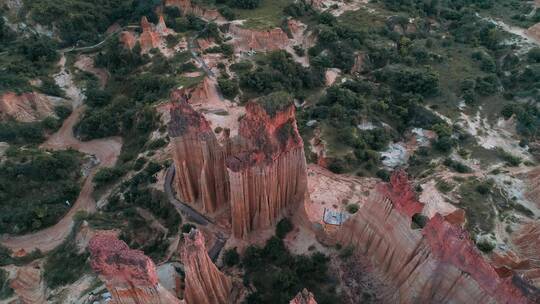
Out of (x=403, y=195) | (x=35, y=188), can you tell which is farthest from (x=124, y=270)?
(x=35, y=188)

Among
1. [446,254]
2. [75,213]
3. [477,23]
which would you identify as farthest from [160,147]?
[477,23]

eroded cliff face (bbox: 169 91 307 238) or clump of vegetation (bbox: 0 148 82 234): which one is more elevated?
eroded cliff face (bbox: 169 91 307 238)

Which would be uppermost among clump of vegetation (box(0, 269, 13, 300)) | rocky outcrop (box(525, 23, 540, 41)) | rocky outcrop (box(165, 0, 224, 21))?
rocky outcrop (box(165, 0, 224, 21))

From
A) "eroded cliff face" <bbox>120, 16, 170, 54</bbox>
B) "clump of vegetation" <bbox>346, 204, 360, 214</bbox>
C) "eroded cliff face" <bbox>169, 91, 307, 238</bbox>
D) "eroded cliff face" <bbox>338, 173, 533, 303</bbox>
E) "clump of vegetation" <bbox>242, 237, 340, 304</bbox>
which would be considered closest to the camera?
"eroded cliff face" <bbox>338, 173, 533, 303</bbox>

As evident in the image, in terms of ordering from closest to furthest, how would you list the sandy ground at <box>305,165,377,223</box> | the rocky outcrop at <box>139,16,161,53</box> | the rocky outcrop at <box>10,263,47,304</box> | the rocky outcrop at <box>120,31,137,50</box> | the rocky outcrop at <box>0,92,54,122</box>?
1. the rocky outcrop at <box>10,263,47,304</box>
2. the sandy ground at <box>305,165,377,223</box>
3. the rocky outcrop at <box>0,92,54,122</box>
4. the rocky outcrop at <box>139,16,161,53</box>
5. the rocky outcrop at <box>120,31,137,50</box>

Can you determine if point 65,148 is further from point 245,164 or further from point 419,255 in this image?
point 419,255

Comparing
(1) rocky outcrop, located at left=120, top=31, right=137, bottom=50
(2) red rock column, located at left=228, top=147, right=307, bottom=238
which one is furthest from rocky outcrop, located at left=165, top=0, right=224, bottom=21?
(2) red rock column, located at left=228, top=147, right=307, bottom=238

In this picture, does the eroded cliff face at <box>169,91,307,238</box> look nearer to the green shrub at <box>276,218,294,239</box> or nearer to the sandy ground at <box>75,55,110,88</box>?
the green shrub at <box>276,218,294,239</box>
